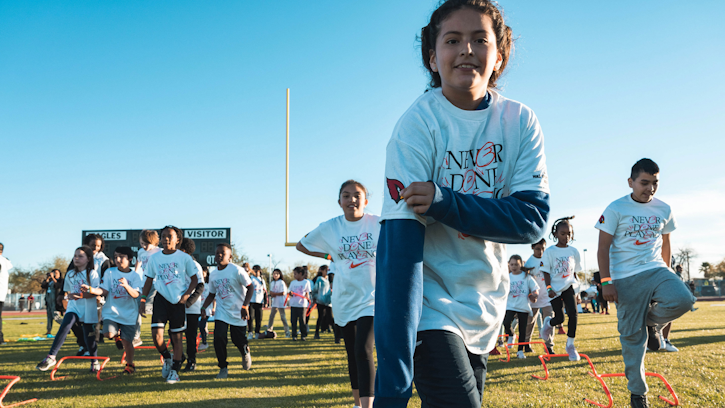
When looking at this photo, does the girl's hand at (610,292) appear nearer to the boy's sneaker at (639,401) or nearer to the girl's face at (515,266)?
the boy's sneaker at (639,401)

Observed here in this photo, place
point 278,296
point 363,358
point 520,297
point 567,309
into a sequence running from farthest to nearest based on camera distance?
point 278,296
point 520,297
point 567,309
point 363,358

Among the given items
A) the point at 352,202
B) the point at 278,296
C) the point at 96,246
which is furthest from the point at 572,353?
the point at 278,296

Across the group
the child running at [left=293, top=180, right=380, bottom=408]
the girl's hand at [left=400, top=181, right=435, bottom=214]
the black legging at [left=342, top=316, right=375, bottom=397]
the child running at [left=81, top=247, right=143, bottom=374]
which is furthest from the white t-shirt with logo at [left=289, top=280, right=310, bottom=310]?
the girl's hand at [left=400, top=181, right=435, bottom=214]

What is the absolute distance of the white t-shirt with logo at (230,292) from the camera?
23.8 feet

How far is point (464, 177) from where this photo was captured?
1.71 m

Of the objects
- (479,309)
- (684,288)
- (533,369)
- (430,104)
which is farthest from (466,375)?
(533,369)

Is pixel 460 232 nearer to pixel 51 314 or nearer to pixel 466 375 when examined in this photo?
pixel 466 375

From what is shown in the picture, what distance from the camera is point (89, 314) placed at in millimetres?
7398

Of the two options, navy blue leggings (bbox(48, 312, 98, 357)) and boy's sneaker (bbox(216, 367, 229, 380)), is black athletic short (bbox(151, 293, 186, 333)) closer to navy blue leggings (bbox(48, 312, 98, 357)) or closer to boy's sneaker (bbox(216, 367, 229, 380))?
boy's sneaker (bbox(216, 367, 229, 380))

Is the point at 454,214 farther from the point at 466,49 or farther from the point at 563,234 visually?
the point at 563,234

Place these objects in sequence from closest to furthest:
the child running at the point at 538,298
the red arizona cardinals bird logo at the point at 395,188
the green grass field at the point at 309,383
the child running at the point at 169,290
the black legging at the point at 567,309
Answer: the red arizona cardinals bird logo at the point at 395,188
the green grass field at the point at 309,383
the child running at the point at 169,290
the black legging at the point at 567,309
the child running at the point at 538,298

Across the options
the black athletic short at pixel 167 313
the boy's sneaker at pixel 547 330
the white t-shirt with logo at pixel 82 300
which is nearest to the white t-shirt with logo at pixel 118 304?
the white t-shirt with logo at pixel 82 300

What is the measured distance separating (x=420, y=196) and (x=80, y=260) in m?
7.69

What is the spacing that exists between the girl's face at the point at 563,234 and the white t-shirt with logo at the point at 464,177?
7.33 metres
